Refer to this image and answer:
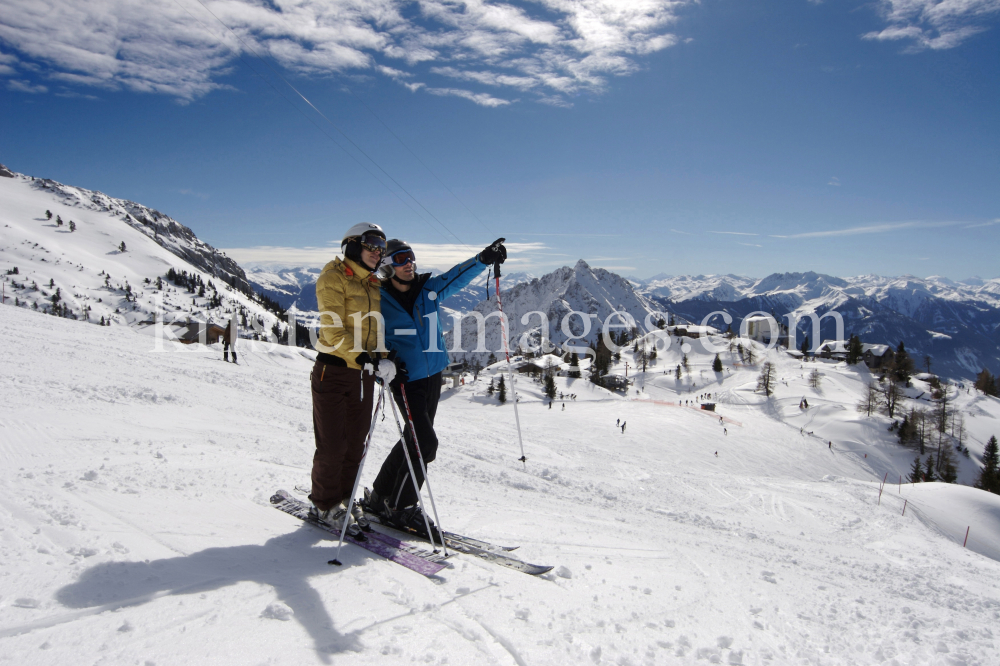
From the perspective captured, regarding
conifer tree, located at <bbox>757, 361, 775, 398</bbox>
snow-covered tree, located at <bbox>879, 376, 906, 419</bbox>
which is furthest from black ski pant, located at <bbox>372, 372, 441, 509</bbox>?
conifer tree, located at <bbox>757, 361, 775, 398</bbox>

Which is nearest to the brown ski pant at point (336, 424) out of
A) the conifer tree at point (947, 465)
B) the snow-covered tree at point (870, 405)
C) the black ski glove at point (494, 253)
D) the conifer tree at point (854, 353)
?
the black ski glove at point (494, 253)

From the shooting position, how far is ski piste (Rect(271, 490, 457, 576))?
12.2 ft

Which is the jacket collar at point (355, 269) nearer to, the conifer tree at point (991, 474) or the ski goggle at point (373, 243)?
the ski goggle at point (373, 243)

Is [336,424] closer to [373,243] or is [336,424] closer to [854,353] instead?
[373,243]

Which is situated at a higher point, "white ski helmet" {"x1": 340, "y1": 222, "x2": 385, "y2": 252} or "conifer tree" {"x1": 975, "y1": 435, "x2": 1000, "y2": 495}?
"white ski helmet" {"x1": 340, "y1": 222, "x2": 385, "y2": 252}

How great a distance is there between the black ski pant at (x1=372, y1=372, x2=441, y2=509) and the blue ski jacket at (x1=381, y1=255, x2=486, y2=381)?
14 centimetres

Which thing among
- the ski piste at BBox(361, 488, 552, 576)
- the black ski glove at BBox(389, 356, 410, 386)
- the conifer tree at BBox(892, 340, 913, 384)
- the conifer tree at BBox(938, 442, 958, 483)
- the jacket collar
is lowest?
the conifer tree at BBox(938, 442, 958, 483)

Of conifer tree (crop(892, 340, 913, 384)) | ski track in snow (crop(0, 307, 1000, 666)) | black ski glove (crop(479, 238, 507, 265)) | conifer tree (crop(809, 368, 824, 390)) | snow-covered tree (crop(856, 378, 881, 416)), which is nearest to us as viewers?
ski track in snow (crop(0, 307, 1000, 666))

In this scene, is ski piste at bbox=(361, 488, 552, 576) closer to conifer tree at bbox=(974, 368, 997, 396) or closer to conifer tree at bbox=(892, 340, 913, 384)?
conifer tree at bbox=(892, 340, 913, 384)

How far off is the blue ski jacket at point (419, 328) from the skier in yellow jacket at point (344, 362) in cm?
17

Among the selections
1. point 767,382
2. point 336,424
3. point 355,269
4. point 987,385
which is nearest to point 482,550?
point 336,424

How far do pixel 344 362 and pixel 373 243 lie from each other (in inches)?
43.4

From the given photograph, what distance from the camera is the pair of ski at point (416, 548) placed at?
149 inches

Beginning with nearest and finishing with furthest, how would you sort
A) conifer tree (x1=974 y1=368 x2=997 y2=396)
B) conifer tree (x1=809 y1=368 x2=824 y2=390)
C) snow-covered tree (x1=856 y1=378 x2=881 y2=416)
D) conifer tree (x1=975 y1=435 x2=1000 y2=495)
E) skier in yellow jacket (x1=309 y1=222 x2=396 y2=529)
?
skier in yellow jacket (x1=309 y1=222 x2=396 y2=529), conifer tree (x1=975 y1=435 x2=1000 y2=495), snow-covered tree (x1=856 y1=378 x2=881 y2=416), conifer tree (x1=809 y1=368 x2=824 y2=390), conifer tree (x1=974 y1=368 x2=997 y2=396)
